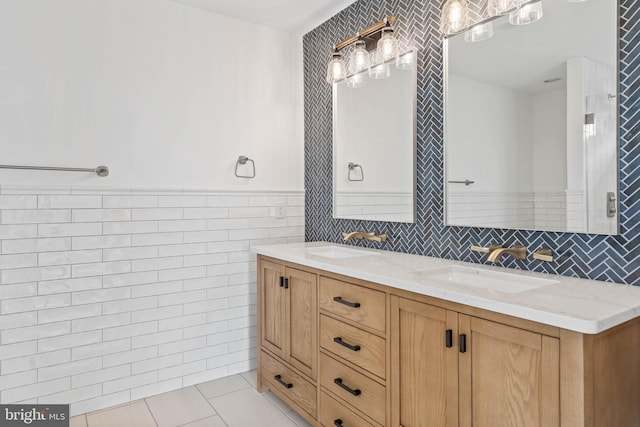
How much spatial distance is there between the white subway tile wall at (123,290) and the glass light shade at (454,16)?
1646mm

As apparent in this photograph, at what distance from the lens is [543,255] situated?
167 centimetres

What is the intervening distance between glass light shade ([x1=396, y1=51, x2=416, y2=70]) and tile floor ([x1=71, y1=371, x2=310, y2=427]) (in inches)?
80.7

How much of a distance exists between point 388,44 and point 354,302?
1427 millimetres

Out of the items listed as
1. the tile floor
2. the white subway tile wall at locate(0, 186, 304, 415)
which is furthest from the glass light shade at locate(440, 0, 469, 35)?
the tile floor

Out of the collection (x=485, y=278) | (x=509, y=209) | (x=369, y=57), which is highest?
(x=369, y=57)

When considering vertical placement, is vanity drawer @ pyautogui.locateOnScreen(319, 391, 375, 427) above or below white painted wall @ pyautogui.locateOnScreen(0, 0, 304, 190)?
below

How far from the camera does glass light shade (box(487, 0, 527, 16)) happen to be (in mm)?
1700

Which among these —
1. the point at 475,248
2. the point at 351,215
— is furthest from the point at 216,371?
the point at 475,248

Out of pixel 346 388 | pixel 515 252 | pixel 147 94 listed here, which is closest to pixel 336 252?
pixel 346 388

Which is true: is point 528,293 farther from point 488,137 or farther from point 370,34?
point 370,34

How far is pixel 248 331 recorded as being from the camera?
2.92m

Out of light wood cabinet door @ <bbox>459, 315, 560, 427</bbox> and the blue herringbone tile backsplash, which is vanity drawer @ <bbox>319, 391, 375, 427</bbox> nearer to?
light wood cabinet door @ <bbox>459, 315, 560, 427</bbox>

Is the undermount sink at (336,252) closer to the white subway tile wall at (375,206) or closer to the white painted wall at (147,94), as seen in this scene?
the white subway tile wall at (375,206)

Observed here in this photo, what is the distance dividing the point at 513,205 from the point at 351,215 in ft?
3.74
